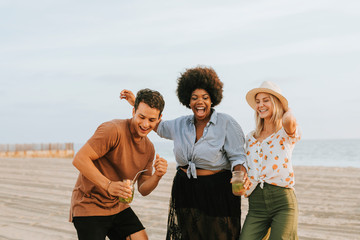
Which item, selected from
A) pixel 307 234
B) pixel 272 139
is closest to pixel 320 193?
pixel 307 234

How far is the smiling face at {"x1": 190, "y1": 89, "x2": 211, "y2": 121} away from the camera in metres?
3.18

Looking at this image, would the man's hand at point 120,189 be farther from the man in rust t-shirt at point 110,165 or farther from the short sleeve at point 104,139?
the short sleeve at point 104,139

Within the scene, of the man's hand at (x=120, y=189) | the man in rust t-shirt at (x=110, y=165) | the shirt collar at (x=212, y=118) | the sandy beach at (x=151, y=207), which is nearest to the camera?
the man's hand at (x=120, y=189)

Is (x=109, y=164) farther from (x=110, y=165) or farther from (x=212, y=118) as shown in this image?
(x=212, y=118)

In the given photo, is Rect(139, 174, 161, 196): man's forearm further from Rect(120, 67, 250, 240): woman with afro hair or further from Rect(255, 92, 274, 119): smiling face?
Rect(255, 92, 274, 119): smiling face

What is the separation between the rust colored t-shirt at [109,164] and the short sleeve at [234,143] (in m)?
0.66

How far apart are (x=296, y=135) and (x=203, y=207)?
0.88 meters

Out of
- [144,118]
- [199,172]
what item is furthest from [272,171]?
[144,118]

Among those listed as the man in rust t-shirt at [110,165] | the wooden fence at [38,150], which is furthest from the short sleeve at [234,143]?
the wooden fence at [38,150]

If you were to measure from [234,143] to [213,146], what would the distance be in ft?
0.53

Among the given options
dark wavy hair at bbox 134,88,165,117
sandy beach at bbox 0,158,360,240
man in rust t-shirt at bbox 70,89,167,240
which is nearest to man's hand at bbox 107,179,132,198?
man in rust t-shirt at bbox 70,89,167,240

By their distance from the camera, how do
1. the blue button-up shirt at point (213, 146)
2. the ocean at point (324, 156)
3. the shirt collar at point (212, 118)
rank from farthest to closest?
the ocean at point (324, 156)
the shirt collar at point (212, 118)
the blue button-up shirt at point (213, 146)

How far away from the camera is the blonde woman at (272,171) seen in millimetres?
2943

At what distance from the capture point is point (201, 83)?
3.27 metres
